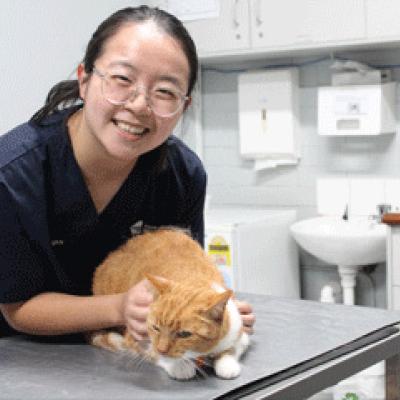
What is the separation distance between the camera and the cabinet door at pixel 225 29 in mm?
3713

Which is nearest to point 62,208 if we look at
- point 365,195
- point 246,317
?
point 246,317

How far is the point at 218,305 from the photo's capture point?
1174mm

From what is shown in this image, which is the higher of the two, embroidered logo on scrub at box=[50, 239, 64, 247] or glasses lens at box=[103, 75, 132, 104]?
glasses lens at box=[103, 75, 132, 104]

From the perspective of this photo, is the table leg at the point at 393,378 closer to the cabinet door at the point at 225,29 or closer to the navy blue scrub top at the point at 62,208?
the navy blue scrub top at the point at 62,208

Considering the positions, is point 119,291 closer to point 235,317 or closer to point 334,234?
point 235,317

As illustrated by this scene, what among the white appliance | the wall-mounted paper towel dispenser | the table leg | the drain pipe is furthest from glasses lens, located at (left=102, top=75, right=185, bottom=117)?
the wall-mounted paper towel dispenser

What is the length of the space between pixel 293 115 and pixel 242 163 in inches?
17.3

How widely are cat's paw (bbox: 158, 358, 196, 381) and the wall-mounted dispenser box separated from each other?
8.16 ft

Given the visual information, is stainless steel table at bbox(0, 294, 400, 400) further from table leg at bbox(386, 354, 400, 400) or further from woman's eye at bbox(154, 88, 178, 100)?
woman's eye at bbox(154, 88, 178, 100)

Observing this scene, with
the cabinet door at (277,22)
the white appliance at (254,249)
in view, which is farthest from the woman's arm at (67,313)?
the cabinet door at (277,22)

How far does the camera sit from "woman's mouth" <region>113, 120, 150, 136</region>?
131 centimetres

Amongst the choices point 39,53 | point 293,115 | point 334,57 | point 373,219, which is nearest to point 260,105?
point 293,115

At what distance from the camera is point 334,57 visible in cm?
379

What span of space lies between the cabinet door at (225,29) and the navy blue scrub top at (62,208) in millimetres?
2209
